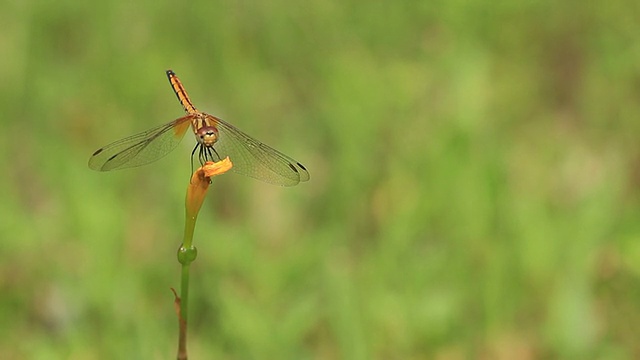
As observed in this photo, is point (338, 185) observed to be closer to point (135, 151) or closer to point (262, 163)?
point (262, 163)

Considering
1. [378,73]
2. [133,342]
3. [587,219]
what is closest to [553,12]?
[378,73]

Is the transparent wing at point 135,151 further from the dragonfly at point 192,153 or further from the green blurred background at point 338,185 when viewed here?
the green blurred background at point 338,185

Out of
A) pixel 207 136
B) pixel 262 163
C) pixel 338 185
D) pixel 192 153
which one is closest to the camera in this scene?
pixel 207 136

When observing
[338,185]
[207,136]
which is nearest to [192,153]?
[207,136]

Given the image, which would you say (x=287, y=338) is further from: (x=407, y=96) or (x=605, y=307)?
(x=407, y=96)

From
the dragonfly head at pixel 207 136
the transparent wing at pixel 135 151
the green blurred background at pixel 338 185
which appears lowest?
the dragonfly head at pixel 207 136

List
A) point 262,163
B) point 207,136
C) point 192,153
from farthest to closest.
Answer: point 262,163 < point 192,153 < point 207,136

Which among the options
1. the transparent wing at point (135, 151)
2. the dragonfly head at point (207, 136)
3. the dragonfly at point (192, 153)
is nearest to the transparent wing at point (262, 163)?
the dragonfly at point (192, 153)

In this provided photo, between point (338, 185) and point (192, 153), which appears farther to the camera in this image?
point (338, 185)
